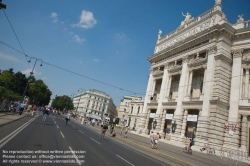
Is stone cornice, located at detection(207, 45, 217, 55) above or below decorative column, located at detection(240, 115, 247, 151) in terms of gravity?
above

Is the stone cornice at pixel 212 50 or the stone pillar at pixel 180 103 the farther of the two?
the stone pillar at pixel 180 103

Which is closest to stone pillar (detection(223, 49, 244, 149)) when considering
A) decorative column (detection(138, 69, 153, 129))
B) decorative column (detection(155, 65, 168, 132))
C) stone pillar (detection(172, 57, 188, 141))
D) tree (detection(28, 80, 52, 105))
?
stone pillar (detection(172, 57, 188, 141))

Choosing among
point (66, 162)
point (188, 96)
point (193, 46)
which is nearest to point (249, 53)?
point (193, 46)

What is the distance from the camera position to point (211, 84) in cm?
2383

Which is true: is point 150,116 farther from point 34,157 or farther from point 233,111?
point 34,157

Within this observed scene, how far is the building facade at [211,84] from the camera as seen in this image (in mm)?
21844

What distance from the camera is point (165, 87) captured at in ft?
109

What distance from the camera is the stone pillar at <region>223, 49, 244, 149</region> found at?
21.3m

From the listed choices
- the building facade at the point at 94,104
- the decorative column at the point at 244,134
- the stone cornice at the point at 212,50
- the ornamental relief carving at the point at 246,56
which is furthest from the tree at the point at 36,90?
the decorative column at the point at 244,134

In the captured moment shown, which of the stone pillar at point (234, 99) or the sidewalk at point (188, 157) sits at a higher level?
the stone pillar at point (234, 99)

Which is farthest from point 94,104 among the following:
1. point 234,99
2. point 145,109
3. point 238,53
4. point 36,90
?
point 238,53

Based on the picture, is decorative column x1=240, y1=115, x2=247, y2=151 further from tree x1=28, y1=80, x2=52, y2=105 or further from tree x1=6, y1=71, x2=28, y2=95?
tree x1=28, y1=80, x2=52, y2=105

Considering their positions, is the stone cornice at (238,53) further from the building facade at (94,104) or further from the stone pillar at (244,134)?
the building facade at (94,104)

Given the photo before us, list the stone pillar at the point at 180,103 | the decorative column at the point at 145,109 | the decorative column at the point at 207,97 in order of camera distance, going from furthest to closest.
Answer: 1. the decorative column at the point at 145,109
2. the stone pillar at the point at 180,103
3. the decorative column at the point at 207,97
